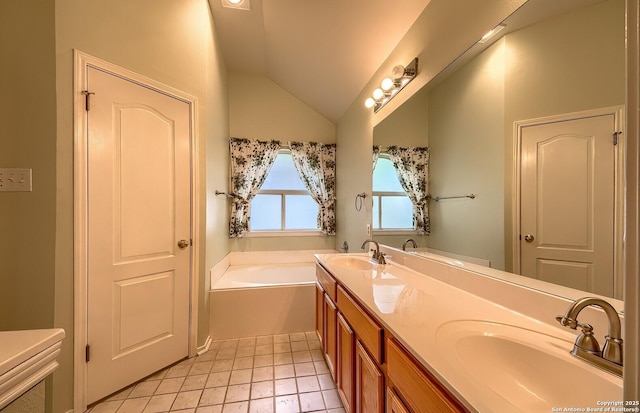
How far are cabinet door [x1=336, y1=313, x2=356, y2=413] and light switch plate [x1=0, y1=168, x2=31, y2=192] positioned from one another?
1.88 metres

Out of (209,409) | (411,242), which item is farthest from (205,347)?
(411,242)

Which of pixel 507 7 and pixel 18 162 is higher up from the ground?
pixel 507 7

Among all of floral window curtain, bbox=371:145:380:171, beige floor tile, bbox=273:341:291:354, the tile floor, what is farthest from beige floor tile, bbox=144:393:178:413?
floral window curtain, bbox=371:145:380:171

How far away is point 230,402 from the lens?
1.57 m

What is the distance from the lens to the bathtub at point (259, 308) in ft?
7.72

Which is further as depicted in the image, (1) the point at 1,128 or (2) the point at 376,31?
(2) the point at 376,31

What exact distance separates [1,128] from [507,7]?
250 centimetres

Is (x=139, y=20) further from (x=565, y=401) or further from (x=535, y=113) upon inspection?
(x=565, y=401)

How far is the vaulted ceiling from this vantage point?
5.97 ft

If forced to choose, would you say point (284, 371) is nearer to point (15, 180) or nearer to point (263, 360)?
point (263, 360)

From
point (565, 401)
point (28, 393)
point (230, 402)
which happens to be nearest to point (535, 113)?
point (565, 401)

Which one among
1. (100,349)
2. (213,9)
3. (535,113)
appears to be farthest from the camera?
(213,9)

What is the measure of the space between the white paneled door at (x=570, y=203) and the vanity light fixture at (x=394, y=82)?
37.2 inches

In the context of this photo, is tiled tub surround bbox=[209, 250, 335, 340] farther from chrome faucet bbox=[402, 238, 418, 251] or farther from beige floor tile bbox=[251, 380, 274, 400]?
chrome faucet bbox=[402, 238, 418, 251]
